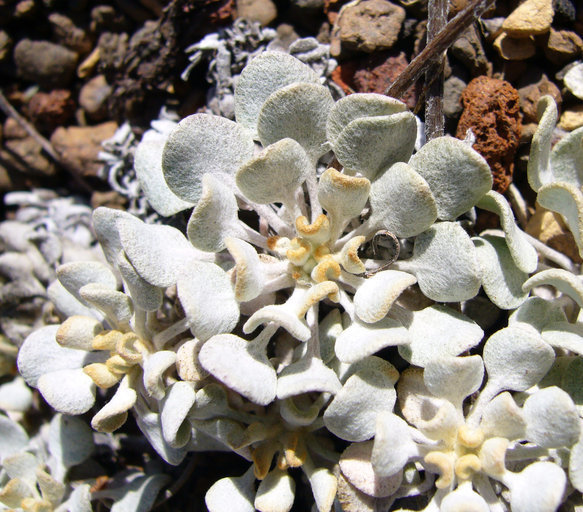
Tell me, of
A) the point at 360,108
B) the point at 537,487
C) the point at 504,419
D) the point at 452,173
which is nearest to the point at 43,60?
the point at 360,108

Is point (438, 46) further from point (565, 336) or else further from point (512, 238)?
point (565, 336)

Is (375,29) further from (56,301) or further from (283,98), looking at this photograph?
(56,301)

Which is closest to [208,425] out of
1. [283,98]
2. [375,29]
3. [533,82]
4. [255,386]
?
[255,386]

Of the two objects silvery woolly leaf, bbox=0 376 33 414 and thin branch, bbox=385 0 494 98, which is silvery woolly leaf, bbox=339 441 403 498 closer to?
thin branch, bbox=385 0 494 98

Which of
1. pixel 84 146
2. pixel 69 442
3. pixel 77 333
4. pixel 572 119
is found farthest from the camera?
pixel 84 146

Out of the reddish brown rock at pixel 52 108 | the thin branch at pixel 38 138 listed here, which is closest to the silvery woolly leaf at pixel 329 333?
the thin branch at pixel 38 138
